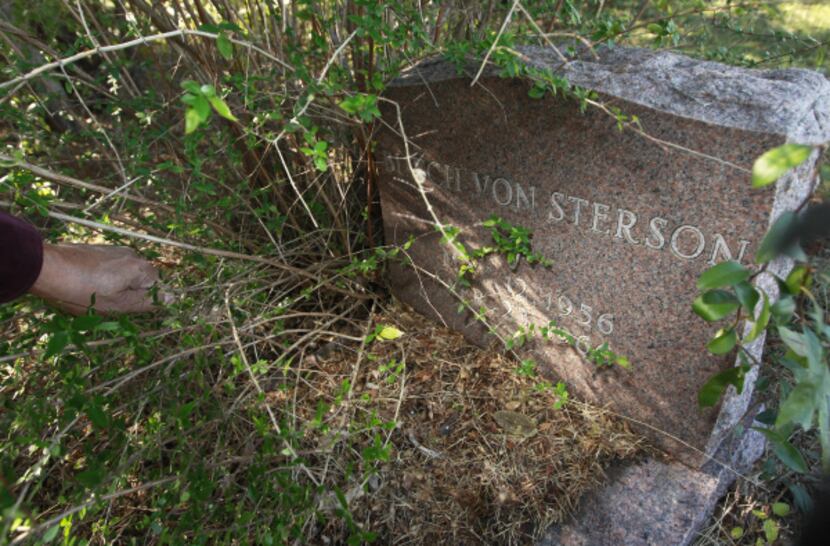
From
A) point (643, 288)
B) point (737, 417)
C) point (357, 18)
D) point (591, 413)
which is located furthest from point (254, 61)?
point (737, 417)

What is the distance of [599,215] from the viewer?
1894 mm

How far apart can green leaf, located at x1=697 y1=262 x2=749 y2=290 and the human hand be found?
151 centimetres

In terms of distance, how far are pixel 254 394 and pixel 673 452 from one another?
1441mm

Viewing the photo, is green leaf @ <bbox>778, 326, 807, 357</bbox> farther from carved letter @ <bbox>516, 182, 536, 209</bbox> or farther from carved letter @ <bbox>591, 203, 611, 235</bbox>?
carved letter @ <bbox>516, 182, 536, 209</bbox>

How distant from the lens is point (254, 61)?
7.70 feet

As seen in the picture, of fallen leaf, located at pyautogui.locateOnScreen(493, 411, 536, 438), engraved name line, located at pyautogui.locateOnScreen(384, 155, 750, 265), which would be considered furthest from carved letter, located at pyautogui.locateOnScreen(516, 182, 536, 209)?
fallen leaf, located at pyautogui.locateOnScreen(493, 411, 536, 438)

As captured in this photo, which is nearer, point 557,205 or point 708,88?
point 708,88

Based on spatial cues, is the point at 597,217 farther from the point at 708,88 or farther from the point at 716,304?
the point at 716,304

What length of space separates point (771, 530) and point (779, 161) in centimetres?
142

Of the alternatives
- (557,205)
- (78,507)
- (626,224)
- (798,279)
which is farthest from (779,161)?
(78,507)

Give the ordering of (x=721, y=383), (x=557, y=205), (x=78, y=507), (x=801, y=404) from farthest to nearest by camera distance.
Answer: (x=557, y=205)
(x=721, y=383)
(x=78, y=507)
(x=801, y=404)

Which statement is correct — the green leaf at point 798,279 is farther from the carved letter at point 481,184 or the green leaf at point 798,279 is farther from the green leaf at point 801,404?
the carved letter at point 481,184

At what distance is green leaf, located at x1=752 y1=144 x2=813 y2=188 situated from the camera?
96 centimetres

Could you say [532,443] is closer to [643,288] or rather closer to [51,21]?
[643,288]
